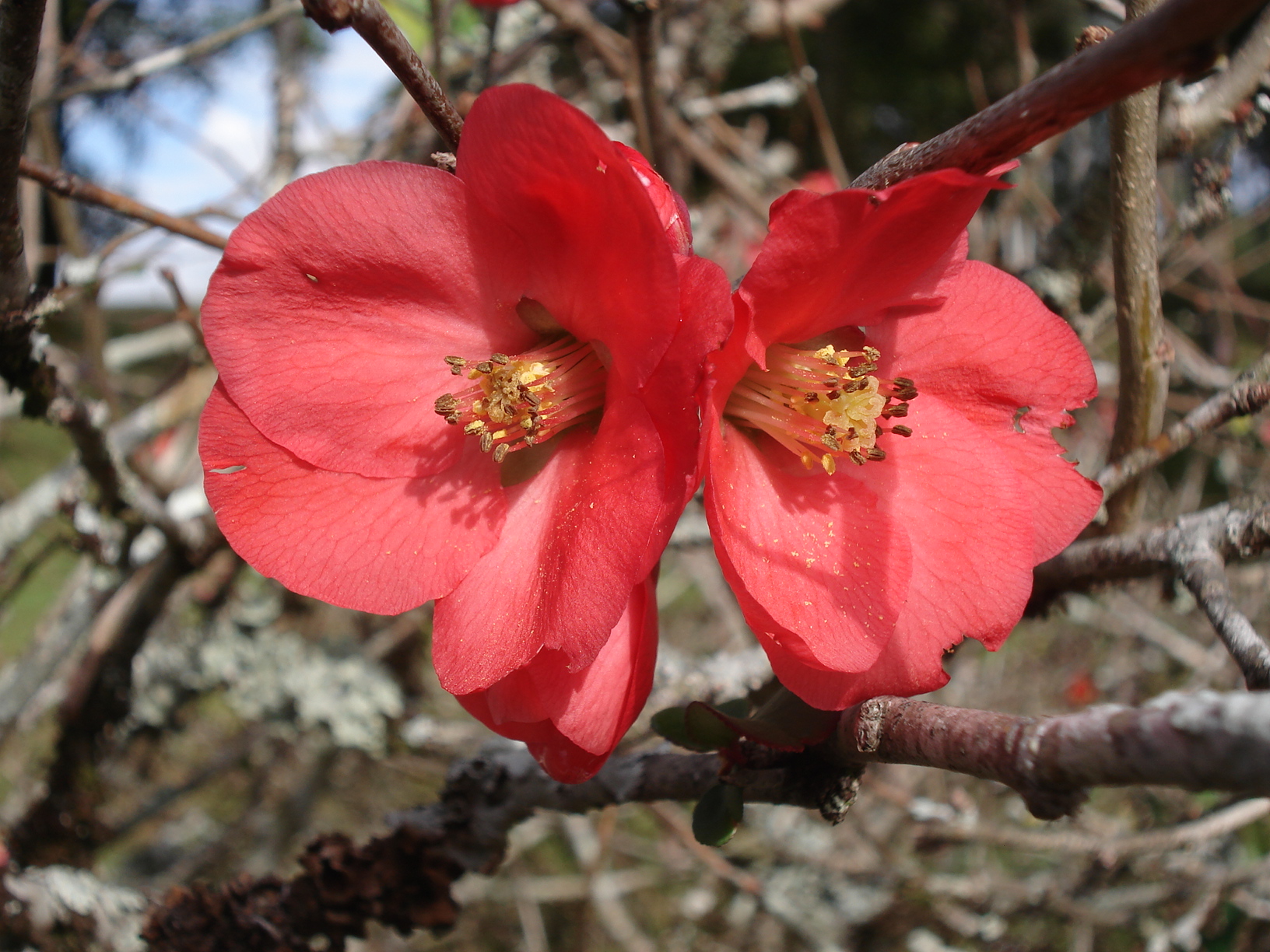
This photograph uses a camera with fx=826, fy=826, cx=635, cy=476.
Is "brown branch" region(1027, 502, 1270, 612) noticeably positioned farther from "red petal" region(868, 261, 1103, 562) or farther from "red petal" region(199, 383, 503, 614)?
"red petal" region(199, 383, 503, 614)

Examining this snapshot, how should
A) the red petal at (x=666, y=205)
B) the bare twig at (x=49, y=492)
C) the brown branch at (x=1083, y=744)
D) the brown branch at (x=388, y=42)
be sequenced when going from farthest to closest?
the bare twig at (x=49, y=492) < the red petal at (x=666, y=205) < the brown branch at (x=388, y=42) < the brown branch at (x=1083, y=744)

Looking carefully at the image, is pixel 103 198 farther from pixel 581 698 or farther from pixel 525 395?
pixel 581 698

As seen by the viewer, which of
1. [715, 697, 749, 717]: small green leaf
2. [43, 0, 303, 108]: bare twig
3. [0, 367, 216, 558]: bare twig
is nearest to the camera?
[715, 697, 749, 717]: small green leaf

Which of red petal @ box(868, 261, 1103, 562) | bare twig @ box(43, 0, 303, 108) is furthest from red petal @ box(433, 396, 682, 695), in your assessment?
bare twig @ box(43, 0, 303, 108)

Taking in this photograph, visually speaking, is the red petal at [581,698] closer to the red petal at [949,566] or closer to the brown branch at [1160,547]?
the red petal at [949,566]

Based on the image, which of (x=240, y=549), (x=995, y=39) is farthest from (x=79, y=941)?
(x=995, y=39)

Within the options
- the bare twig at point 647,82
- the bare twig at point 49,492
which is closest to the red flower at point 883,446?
the bare twig at point 647,82

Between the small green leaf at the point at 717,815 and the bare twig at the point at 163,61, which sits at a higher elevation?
the bare twig at the point at 163,61
